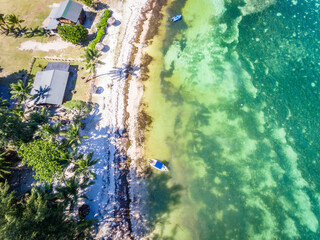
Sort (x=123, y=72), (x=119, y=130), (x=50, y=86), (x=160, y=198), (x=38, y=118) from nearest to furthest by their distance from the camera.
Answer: (x=38, y=118) → (x=160, y=198) → (x=50, y=86) → (x=119, y=130) → (x=123, y=72)

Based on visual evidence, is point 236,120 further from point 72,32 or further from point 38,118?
point 72,32

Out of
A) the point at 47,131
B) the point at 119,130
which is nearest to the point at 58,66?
the point at 47,131

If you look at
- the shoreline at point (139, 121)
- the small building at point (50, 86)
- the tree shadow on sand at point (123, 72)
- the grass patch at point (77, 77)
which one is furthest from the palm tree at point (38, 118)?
the tree shadow on sand at point (123, 72)

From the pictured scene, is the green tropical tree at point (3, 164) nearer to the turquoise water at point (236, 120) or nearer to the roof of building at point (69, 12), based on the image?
the turquoise water at point (236, 120)

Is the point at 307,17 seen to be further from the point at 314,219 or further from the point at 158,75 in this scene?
the point at 314,219

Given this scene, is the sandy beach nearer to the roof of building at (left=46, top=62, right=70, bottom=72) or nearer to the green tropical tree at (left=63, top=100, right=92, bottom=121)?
the green tropical tree at (left=63, top=100, right=92, bottom=121)

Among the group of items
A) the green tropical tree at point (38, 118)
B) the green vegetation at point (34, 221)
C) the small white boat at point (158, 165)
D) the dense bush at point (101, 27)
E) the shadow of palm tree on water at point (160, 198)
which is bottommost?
the shadow of palm tree on water at point (160, 198)
